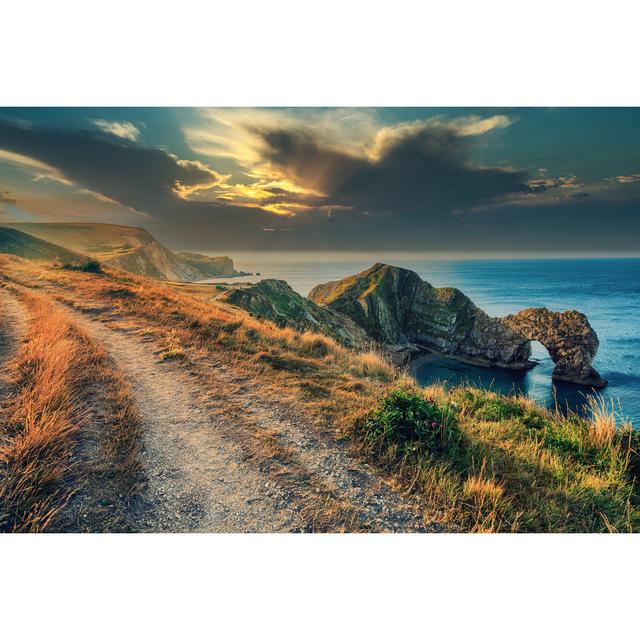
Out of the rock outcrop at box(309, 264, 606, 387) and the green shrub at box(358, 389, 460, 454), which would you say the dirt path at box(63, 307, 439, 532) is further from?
the rock outcrop at box(309, 264, 606, 387)

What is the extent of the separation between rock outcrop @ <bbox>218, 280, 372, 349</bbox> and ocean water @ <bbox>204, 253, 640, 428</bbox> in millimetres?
6421

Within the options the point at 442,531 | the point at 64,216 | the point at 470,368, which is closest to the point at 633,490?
the point at 442,531

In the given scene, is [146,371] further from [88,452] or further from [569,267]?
[569,267]

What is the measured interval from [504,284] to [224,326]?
14.6 metres

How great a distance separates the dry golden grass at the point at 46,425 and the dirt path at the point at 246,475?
1.08 feet

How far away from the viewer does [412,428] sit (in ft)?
13.0

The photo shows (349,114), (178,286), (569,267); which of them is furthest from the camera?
(178,286)

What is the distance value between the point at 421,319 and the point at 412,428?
31153mm

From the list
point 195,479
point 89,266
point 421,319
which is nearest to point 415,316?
point 421,319

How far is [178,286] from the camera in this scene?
19812mm

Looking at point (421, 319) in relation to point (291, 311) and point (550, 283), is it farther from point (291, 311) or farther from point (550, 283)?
point (550, 283)

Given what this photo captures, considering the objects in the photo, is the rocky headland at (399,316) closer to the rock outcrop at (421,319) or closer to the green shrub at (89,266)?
the rock outcrop at (421,319)

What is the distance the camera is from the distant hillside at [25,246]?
10.1 metres

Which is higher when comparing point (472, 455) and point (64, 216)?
point (64, 216)
